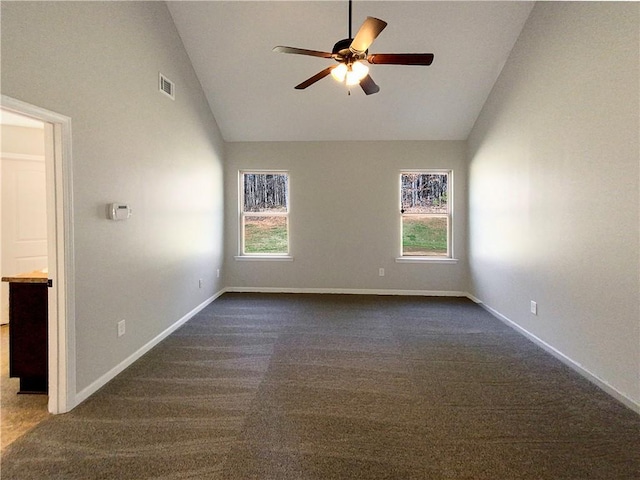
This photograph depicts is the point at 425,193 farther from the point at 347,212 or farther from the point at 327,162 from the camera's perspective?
the point at 327,162

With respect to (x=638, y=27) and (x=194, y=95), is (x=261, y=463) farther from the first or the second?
(x=194, y=95)

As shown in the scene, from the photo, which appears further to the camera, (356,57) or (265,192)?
(265,192)

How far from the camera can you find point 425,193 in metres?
5.45

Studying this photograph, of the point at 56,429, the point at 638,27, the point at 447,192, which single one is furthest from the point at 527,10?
the point at 56,429

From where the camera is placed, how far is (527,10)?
3.38 metres

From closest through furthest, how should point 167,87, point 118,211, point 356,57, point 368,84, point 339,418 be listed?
point 339,418 → point 356,57 → point 118,211 → point 368,84 → point 167,87

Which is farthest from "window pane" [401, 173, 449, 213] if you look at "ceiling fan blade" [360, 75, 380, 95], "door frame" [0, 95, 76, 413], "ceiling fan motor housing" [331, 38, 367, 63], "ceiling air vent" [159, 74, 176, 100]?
"door frame" [0, 95, 76, 413]

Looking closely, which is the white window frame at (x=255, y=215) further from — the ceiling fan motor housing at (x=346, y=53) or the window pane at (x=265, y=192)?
the ceiling fan motor housing at (x=346, y=53)

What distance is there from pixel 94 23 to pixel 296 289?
4.19m

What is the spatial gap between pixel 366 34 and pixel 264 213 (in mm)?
3760

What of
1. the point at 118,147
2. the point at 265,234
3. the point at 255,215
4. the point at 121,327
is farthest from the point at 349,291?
the point at 118,147

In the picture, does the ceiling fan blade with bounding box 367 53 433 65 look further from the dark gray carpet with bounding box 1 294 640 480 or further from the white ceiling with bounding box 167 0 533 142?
the dark gray carpet with bounding box 1 294 640 480

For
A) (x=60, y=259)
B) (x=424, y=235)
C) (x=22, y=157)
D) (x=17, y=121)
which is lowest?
(x=60, y=259)

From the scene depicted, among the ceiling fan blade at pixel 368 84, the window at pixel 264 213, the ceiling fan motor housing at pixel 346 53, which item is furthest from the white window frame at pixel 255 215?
the ceiling fan motor housing at pixel 346 53
